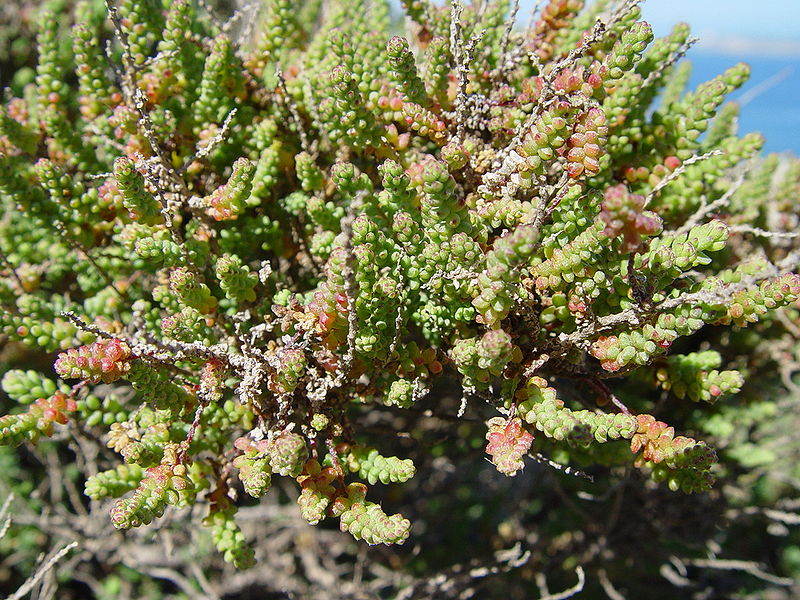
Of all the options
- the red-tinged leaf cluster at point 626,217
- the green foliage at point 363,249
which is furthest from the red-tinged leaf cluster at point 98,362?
the red-tinged leaf cluster at point 626,217

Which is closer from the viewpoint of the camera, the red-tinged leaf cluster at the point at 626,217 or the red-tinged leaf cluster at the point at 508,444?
the red-tinged leaf cluster at the point at 626,217

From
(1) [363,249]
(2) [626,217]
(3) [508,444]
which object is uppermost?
(2) [626,217]

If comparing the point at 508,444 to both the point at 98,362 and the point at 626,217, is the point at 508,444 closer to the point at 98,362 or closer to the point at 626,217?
the point at 626,217

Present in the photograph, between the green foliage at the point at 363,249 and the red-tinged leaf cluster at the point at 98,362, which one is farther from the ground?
the green foliage at the point at 363,249

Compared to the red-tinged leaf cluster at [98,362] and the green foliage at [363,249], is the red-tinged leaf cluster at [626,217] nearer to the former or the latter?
the green foliage at [363,249]

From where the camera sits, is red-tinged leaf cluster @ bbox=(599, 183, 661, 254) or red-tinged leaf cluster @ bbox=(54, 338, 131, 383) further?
red-tinged leaf cluster @ bbox=(54, 338, 131, 383)

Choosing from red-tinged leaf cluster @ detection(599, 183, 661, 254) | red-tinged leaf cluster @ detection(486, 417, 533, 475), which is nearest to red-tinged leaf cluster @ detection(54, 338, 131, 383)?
red-tinged leaf cluster @ detection(486, 417, 533, 475)

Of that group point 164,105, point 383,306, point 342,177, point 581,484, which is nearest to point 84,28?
point 164,105

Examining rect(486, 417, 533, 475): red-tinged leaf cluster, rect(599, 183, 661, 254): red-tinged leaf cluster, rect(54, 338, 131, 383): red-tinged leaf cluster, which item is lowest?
rect(54, 338, 131, 383): red-tinged leaf cluster

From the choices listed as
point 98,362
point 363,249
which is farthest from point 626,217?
point 98,362

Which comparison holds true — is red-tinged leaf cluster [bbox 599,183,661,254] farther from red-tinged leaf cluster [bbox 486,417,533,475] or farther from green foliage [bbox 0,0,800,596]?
red-tinged leaf cluster [bbox 486,417,533,475]

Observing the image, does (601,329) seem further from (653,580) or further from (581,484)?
(653,580)
